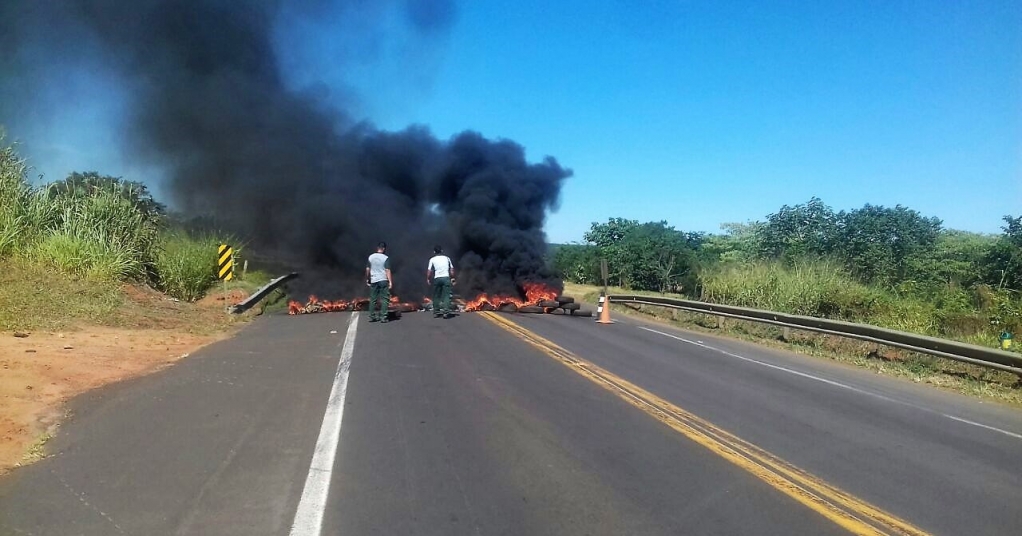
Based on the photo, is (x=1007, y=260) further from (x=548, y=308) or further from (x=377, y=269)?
(x=377, y=269)

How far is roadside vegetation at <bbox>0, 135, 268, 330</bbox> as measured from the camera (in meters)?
13.0

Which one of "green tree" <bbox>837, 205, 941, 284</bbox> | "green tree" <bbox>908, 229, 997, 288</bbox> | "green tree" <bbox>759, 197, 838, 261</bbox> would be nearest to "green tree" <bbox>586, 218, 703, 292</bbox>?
"green tree" <bbox>759, 197, 838, 261</bbox>

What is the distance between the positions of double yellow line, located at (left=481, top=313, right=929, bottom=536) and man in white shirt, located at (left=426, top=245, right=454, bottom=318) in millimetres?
8202

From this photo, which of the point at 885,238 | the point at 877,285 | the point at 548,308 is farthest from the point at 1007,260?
the point at 548,308

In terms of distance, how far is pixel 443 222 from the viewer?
86.2ft

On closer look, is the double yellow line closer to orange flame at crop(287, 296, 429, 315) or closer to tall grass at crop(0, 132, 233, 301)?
orange flame at crop(287, 296, 429, 315)

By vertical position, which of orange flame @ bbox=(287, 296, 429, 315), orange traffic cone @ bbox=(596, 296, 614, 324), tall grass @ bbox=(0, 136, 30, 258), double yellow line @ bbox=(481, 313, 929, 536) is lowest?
double yellow line @ bbox=(481, 313, 929, 536)

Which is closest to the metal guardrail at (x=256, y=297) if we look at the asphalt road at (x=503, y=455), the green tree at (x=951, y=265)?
the asphalt road at (x=503, y=455)

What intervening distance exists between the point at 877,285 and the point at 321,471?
18574 millimetres

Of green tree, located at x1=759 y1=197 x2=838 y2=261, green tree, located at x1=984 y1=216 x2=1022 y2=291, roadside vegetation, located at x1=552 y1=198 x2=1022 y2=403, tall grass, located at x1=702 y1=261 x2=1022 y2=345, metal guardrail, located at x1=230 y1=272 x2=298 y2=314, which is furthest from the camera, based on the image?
green tree, located at x1=759 y1=197 x2=838 y2=261

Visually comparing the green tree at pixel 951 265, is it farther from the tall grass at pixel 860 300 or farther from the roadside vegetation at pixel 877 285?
the tall grass at pixel 860 300

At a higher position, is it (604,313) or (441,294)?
(441,294)

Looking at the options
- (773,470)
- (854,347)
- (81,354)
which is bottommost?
(773,470)

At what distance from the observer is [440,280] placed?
17.5m
